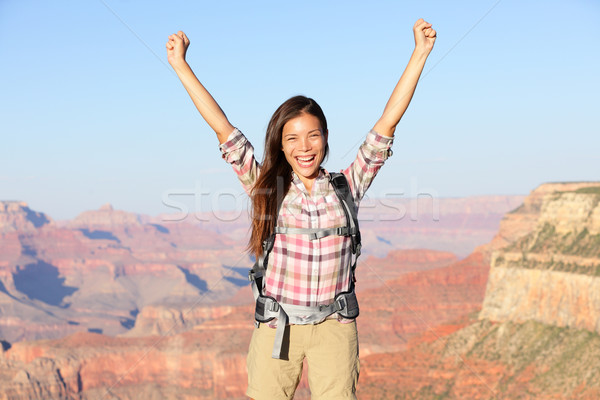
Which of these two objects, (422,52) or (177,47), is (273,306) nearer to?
(177,47)

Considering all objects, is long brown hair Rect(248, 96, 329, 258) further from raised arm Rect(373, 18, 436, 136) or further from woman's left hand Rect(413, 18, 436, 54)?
woman's left hand Rect(413, 18, 436, 54)

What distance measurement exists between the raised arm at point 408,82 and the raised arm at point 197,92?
0.91 meters

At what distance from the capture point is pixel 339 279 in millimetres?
3684

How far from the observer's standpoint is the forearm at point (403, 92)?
3.75m

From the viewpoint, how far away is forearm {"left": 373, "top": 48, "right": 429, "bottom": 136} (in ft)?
12.3

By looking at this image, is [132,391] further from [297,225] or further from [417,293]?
[297,225]

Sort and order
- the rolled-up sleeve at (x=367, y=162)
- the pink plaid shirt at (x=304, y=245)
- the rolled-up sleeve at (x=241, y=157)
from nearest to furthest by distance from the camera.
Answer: the pink plaid shirt at (x=304, y=245)
the rolled-up sleeve at (x=241, y=157)
the rolled-up sleeve at (x=367, y=162)

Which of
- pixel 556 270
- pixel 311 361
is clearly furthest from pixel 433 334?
pixel 311 361

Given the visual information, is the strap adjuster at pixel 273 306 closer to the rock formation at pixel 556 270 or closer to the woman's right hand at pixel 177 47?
the woman's right hand at pixel 177 47

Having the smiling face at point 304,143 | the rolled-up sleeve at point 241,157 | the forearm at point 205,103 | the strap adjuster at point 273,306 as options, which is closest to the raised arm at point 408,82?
the smiling face at point 304,143

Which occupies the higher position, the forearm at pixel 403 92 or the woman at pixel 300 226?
the forearm at pixel 403 92

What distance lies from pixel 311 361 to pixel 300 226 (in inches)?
31.3

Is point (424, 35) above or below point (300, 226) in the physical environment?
above

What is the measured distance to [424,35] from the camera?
3824 mm
